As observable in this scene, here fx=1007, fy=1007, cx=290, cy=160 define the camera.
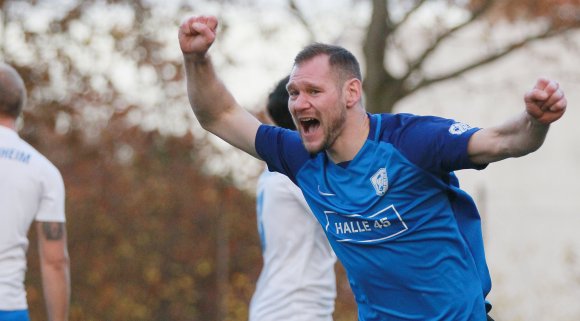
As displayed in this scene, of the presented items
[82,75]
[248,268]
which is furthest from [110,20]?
[248,268]

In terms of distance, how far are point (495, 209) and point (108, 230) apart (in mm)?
12569

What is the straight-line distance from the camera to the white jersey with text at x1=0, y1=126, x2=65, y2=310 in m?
5.48

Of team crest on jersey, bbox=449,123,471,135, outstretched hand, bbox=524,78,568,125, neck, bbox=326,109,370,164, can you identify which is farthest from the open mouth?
outstretched hand, bbox=524,78,568,125

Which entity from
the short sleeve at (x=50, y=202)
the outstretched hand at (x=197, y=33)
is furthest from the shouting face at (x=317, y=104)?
the short sleeve at (x=50, y=202)

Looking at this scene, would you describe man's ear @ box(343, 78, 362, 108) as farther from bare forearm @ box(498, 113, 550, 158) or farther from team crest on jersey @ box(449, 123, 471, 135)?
bare forearm @ box(498, 113, 550, 158)

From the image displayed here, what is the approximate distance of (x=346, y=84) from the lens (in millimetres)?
4656

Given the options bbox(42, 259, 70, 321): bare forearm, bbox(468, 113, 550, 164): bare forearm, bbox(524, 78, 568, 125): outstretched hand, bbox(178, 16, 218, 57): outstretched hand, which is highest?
bbox(178, 16, 218, 57): outstretched hand

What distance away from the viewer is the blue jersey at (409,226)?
4.29 meters

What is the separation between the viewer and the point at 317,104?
453cm

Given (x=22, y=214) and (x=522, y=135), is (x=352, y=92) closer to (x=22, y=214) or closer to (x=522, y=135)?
(x=522, y=135)

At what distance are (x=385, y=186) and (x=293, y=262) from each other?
163 cm

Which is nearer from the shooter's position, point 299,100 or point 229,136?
point 299,100

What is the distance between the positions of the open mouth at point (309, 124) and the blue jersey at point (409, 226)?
0.22 metres

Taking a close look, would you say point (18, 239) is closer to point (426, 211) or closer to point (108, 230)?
point (426, 211)
